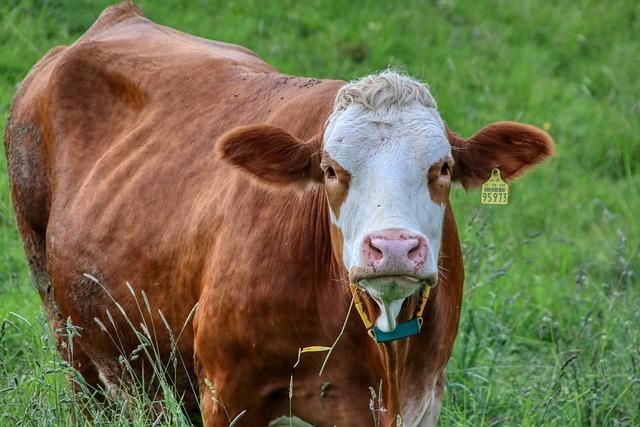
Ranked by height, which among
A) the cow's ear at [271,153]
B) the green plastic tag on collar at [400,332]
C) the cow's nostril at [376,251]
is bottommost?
the green plastic tag on collar at [400,332]

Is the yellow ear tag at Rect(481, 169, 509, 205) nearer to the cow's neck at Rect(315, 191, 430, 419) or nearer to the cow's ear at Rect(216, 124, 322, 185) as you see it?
the cow's neck at Rect(315, 191, 430, 419)

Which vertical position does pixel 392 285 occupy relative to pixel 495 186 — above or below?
below

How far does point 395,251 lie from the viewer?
390 cm

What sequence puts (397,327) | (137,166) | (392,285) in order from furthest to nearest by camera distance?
(137,166), (397,327), (392,285)

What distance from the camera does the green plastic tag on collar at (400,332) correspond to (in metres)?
4.43

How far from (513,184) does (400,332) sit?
530 centimetres

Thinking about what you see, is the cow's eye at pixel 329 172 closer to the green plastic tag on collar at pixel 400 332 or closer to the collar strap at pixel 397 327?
the collar strap at pixel 397 327

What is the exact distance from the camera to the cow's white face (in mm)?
3971

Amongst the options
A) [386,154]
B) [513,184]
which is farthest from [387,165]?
[513,184]

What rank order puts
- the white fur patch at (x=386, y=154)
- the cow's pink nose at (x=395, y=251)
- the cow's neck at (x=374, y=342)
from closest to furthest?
the cow's pink nose at (x=395, y=251) → the white fur patch at (x=386, y=154) → the cow's neck at (x=374, y=342)

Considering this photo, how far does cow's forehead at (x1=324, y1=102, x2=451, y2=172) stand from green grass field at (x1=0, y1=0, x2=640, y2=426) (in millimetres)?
1313

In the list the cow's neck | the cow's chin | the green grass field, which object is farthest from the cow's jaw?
the green grass field

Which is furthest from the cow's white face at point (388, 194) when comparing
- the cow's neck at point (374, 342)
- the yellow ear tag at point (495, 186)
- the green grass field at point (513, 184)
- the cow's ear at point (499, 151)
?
the green grass field at point (513, 184)

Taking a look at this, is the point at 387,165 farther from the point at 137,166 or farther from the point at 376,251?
the point at 137,166
